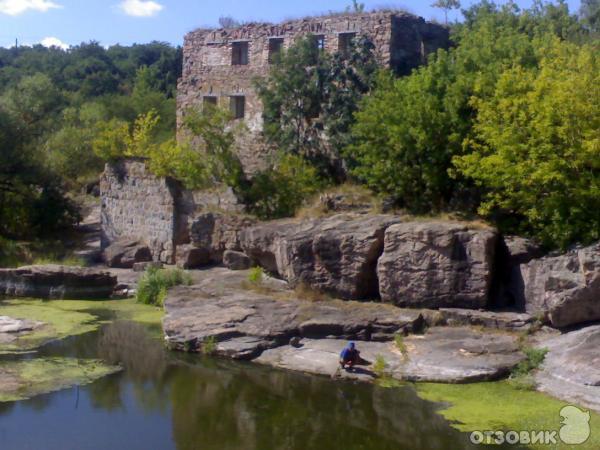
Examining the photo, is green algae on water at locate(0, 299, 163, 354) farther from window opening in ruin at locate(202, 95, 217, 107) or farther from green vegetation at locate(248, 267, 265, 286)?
window opening in ruin at locate(202, 95, 217, 107)

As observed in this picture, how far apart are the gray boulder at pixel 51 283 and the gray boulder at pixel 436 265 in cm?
869

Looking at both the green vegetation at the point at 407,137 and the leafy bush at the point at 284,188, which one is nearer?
the green vegetation at the point at 407,137

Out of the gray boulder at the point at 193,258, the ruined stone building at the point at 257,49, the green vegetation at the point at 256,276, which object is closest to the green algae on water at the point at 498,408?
the green vegetation at the point at 256,276

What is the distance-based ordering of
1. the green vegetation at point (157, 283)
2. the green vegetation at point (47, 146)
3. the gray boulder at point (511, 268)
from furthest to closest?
the green vegetation at point (47, 146) < the green vegetation at point (157, 283) < the gray boulder at point (511, 268)

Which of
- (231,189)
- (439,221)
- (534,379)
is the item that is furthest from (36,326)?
(534,379)

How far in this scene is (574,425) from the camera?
40.5 ft

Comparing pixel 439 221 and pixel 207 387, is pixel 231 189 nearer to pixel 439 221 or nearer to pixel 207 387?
pixel 439 221

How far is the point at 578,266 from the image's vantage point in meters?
15.7

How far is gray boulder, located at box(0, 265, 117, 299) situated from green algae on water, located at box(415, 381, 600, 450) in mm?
11192

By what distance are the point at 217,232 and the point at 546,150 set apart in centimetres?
1047

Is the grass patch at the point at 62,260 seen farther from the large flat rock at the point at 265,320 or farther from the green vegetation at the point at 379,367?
the green vegetation at the point at 379,367

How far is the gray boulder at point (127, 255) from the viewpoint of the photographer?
25672 millimetres

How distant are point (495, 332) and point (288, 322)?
13.7 feet

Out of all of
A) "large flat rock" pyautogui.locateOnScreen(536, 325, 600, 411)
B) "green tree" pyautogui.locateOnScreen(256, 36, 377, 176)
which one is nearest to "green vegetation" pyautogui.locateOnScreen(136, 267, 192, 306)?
"green tree" pyautogui.locateOnScreen(256, 36, 377, 176)
